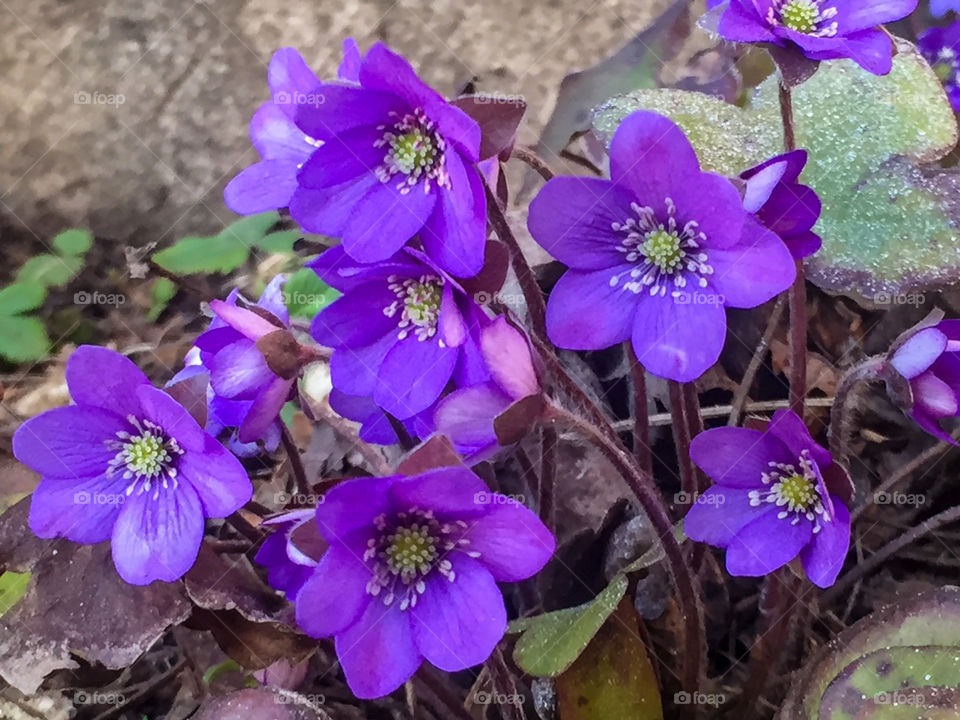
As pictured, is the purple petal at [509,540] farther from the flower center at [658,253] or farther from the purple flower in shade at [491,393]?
the flower center at [658,253]

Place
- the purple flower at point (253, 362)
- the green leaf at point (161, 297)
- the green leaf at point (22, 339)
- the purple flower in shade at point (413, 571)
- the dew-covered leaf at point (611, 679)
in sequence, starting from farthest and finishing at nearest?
1. the green leaf at point (161, 297)
2. the green leaf at point (22, 339)
3. the dew-covered leaf at point (611, 679)
4. the purple flower at point (253, 362)
5. the purple flower in shade at point (413, 571)

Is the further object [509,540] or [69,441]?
[69,441]

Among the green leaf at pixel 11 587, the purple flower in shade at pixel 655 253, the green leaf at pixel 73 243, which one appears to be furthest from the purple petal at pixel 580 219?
the green leaf at pixel 73 243

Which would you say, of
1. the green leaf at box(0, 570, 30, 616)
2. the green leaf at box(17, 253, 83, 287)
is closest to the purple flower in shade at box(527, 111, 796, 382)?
the green leaf at box(0, 570, 30, 616)

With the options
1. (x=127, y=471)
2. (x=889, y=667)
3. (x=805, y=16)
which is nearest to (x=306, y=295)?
(x=127, y=471)

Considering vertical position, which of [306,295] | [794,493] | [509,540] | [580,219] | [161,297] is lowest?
[161,297]

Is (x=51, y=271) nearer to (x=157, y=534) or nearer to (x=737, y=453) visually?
(x=157, y=534)
